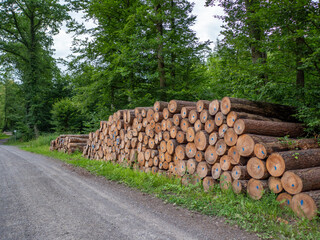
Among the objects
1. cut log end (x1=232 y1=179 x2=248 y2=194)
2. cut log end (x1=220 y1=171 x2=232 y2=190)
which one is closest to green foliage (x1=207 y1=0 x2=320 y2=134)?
cut log end (x1=232 y1=179 x2=248 y2=194)

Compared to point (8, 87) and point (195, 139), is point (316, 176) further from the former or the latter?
point (8, 87)

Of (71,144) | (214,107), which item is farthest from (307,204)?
(71,144)

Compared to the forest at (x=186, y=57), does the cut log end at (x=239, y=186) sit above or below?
below

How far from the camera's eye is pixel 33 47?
27.6m

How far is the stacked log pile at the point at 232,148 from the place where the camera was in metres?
4.16

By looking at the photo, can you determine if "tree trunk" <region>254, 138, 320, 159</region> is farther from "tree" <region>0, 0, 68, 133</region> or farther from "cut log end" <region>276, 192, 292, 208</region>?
"tree" <region>0, 0, 68, 133</region>

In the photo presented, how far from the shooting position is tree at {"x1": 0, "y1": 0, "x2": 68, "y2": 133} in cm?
2567

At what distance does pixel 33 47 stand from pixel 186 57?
77.6 ft

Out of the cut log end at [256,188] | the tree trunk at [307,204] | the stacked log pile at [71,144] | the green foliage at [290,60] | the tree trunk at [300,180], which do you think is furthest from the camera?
the stacked log pile at [71,144]

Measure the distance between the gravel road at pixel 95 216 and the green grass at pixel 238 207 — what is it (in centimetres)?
24

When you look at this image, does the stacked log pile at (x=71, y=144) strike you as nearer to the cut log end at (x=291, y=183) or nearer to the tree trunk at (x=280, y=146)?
the tree trunk at (x=280, y=146)

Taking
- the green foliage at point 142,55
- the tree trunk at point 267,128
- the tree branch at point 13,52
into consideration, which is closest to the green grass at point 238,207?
the tree trunk at point 267,128

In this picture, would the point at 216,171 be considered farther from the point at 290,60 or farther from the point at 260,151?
the point at 290,60

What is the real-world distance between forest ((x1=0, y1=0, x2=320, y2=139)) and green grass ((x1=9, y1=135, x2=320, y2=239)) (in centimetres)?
256
